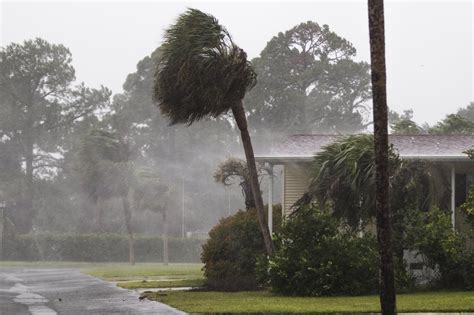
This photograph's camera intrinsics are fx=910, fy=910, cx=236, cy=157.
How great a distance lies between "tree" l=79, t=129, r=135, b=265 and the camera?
57.5m

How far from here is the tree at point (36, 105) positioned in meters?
74.5

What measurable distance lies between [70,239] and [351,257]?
47516mm

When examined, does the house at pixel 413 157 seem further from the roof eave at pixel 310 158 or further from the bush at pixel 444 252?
the bush at pixel 444 252

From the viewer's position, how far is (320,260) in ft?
64.6

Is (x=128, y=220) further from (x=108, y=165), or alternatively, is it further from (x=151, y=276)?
(x=151, y=276)

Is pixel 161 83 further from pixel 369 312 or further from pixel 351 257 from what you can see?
pixel 369 312

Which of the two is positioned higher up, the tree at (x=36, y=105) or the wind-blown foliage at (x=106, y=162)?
the tree at (x=36, y=105)

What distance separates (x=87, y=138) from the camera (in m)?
57.3

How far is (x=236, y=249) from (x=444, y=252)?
Result: 6.83 metres

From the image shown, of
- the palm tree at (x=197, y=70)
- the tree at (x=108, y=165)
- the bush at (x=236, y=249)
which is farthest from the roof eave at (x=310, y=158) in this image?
the tree at (x=108, y=165)

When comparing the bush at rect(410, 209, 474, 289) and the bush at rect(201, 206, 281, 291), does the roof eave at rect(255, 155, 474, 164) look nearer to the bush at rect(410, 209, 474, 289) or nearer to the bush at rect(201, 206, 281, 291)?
the bush at rect(201, 206, 281, 291)

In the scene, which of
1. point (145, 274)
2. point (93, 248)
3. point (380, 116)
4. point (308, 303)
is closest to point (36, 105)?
point (93, 248)

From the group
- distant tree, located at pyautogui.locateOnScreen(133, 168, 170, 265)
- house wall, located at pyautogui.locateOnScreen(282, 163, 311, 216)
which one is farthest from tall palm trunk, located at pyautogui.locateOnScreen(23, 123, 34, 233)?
house wall, located at pyautogui.locateOnScreen(282, 163, 311, 216)

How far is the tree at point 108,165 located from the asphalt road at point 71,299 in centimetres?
2893
